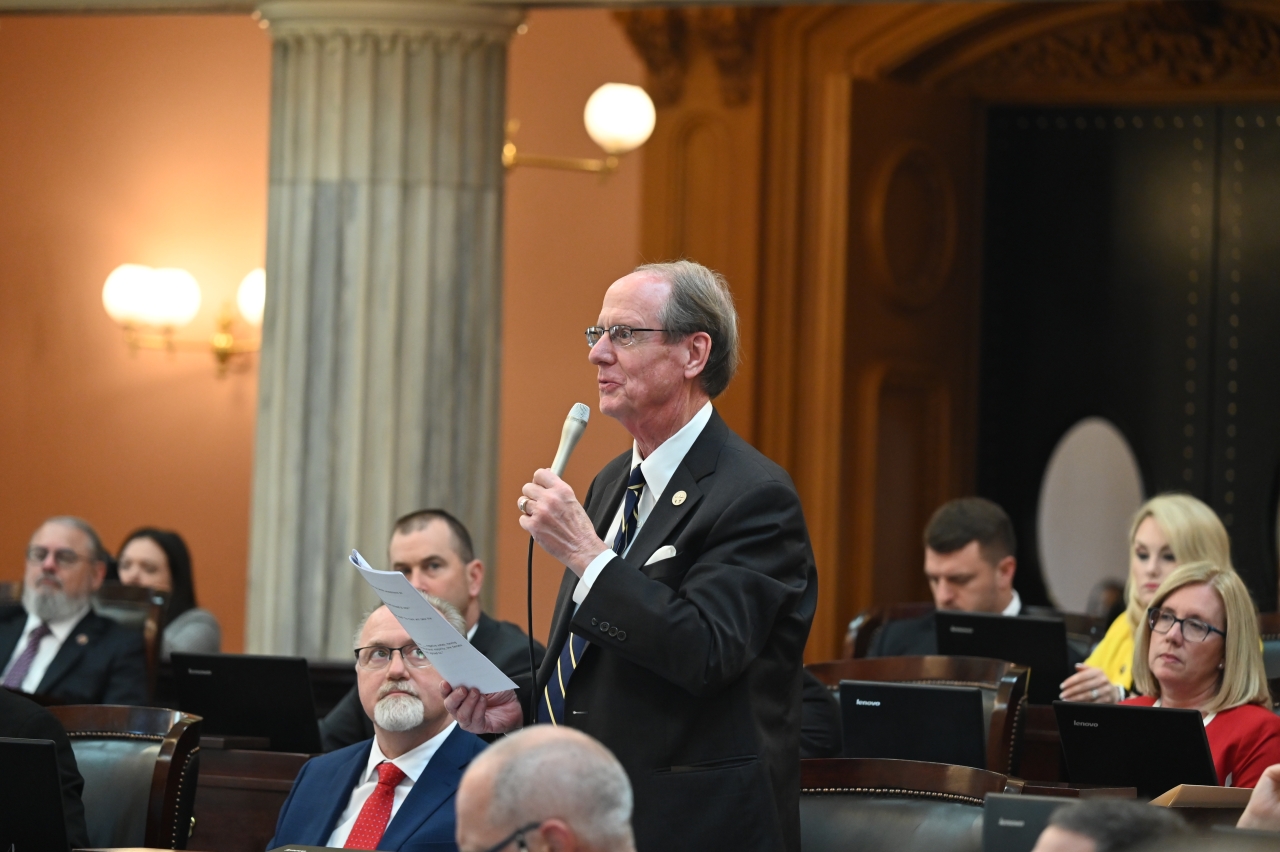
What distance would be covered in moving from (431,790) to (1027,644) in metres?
2.00

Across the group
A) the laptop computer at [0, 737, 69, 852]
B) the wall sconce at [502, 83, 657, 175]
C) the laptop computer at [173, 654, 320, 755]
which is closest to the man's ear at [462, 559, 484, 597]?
the laptop computer at [173, 654, 320, 755]

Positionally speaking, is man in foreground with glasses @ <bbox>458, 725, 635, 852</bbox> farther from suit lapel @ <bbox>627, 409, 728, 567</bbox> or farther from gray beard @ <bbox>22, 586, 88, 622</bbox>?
gray beard @ <bbox>22, 586, 88, 622</bbox>

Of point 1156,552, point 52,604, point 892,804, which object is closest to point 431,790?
point 892,804

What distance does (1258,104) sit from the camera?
7.73 m

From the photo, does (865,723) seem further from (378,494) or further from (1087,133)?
(1087,133)

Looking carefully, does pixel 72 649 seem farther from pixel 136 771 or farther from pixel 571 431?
pixel 571 431

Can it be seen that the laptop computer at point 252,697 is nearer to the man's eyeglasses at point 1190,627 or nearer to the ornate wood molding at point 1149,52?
the man's eyeglasses at point 1190,627

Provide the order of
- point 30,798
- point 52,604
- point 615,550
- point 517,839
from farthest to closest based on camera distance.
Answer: point 52,604, point 30,798, point 615,550, point 517,839

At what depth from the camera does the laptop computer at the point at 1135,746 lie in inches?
134

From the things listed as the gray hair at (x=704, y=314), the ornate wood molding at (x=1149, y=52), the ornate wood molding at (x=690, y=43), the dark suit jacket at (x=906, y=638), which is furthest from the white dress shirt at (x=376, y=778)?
the ornate wood molding at (x=1149, y=52)

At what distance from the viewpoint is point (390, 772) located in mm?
3279

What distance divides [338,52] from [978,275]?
142 inches

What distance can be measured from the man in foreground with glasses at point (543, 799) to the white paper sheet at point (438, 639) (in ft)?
1.82

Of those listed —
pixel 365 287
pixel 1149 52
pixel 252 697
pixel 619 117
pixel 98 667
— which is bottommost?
pixel 98 667
